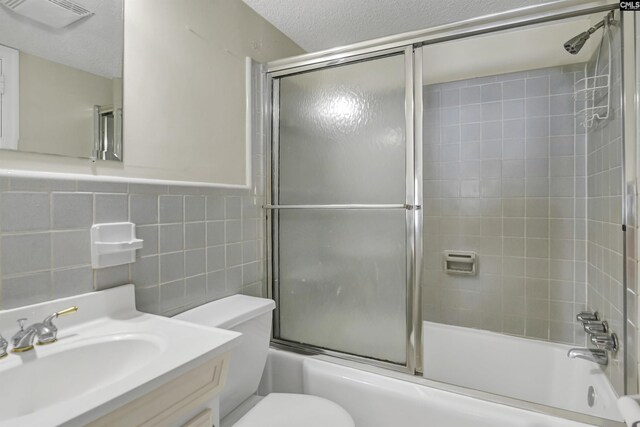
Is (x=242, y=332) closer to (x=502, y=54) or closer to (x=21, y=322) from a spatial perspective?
(x=21, y=322)

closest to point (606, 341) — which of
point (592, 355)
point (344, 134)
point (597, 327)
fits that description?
point (597, 327)

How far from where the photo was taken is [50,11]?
100 cm

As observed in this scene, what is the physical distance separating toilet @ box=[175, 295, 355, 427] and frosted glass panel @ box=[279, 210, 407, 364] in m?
0.33

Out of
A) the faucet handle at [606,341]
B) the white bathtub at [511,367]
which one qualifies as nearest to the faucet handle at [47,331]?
the white bathtub at [511,367]

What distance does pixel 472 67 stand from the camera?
6.95 ft

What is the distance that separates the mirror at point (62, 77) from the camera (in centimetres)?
91

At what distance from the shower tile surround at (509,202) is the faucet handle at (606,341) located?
560 millimetres

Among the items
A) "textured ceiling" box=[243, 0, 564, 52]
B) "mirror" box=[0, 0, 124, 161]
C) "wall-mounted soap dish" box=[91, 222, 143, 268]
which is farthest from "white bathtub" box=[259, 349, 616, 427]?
"textured ceiling" box=[243, 0, 564, 52]

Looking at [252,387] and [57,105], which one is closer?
[57,105]

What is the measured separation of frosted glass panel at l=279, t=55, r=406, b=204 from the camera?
4.96 feet

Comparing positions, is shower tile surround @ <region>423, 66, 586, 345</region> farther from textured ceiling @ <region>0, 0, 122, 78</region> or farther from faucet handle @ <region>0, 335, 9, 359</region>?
faucet handle @ <region>0, 335, 9, 359</region>

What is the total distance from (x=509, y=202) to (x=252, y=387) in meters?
1.78

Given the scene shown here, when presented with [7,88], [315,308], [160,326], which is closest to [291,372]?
[315,308]

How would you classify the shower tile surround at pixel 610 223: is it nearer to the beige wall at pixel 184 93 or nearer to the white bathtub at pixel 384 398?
the white bathtub at pixel 384 398
